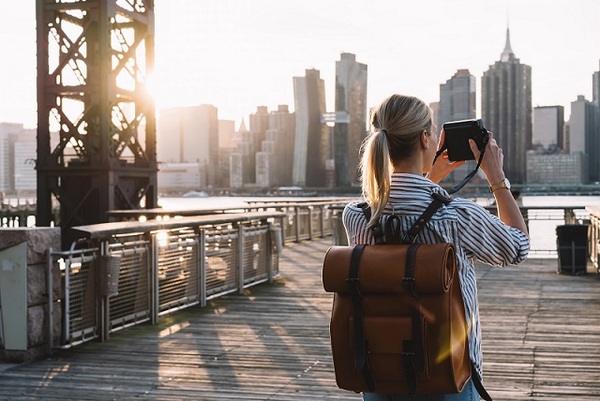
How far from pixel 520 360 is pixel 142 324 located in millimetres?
3887

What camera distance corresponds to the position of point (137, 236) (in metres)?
8.73

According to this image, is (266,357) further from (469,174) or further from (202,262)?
(469,174)

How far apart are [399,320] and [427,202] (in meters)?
0.40

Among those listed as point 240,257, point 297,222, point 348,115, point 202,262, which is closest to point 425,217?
point 202,262

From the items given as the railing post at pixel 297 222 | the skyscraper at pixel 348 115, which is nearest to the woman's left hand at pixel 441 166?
the railing post at pixel 297 222

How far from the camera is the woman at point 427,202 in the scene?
7.97ft

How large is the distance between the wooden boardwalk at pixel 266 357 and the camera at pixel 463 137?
3.22 metres

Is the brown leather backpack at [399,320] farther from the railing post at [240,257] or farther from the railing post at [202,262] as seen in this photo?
the railing post at [240,257]

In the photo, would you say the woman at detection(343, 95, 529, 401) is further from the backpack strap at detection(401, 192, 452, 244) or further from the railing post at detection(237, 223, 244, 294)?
the railing post at detection(237, 223, 244, 294)

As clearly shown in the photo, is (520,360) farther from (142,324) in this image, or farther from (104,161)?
(104,161)

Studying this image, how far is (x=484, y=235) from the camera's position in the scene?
244cm

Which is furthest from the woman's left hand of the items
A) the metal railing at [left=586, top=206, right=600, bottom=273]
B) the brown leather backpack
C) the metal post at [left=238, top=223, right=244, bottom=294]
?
the metal railing at [left=586, top=206, right=600, bottom=273]

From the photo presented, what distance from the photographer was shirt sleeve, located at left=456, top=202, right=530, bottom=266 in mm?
2432

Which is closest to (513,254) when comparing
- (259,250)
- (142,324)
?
(142,324)
